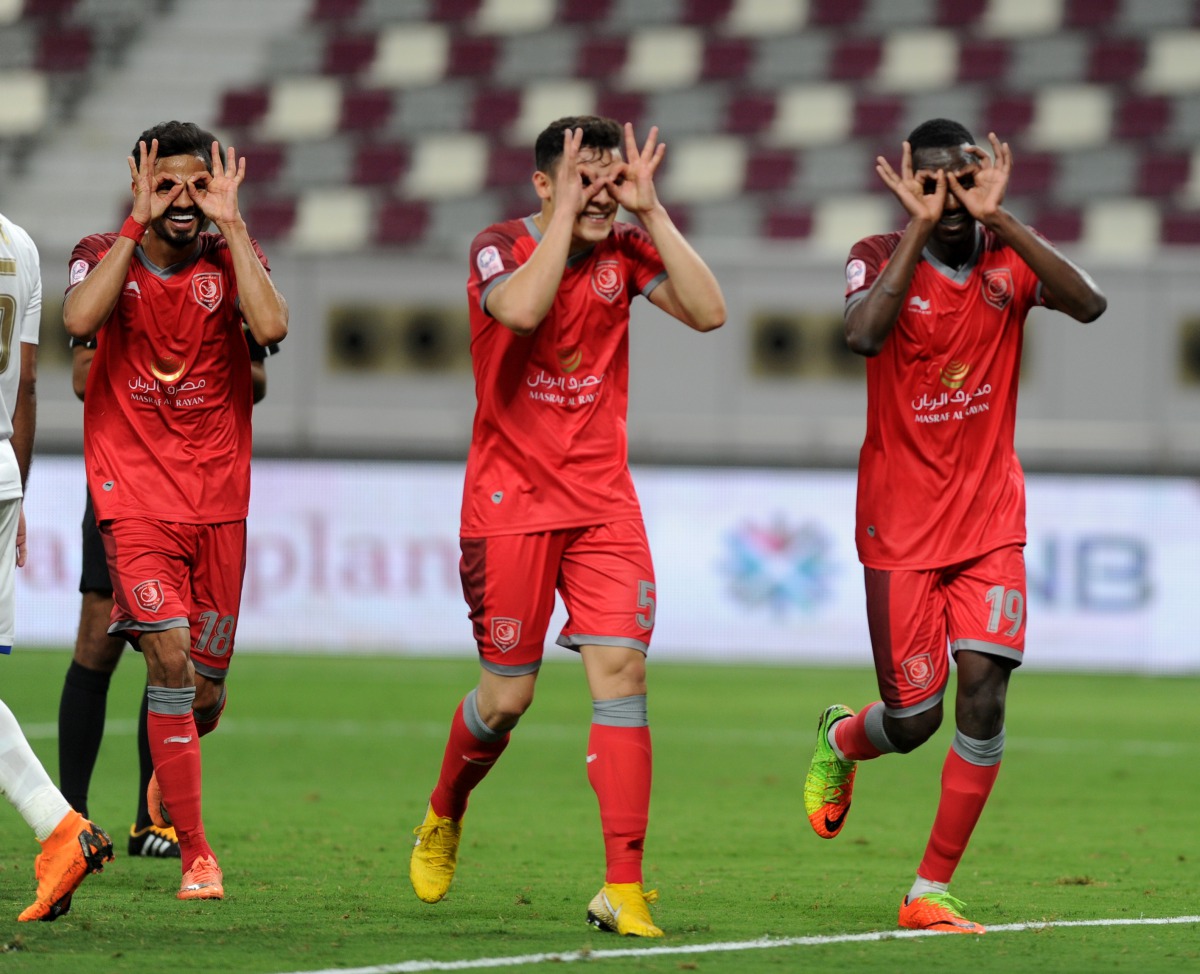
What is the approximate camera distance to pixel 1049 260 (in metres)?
5.05

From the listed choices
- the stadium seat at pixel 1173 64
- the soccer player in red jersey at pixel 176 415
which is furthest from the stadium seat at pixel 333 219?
the soccer player in red jersey at pixel 176 415

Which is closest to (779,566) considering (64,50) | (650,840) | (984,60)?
(650,840)

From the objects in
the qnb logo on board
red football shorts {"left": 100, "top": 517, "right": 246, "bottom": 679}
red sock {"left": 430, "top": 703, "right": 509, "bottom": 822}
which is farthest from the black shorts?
the qnb logo on board

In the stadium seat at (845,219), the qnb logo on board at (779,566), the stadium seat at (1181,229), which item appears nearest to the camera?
the qnb logo on board at (779,566)

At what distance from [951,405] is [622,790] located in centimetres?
139

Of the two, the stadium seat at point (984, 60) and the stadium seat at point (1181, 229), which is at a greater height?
the stadium seat at point (984, 60)


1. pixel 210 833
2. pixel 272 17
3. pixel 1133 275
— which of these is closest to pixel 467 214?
pixel 272 17

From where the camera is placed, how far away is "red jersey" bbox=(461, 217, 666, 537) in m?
5.14

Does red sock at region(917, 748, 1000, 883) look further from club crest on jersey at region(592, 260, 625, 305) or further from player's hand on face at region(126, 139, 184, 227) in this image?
player's hand on face at region(126, 139, 184, 227)

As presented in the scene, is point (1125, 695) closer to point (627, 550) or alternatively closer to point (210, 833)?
point (210, 833)

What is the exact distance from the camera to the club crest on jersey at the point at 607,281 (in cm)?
517

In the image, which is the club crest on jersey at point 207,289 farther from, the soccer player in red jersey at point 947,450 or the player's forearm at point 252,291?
the soccer player in red jersey at point 947,450

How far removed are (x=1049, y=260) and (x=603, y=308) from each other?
1.18 metres

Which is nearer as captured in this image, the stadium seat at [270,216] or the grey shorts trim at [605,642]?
the grey shorts trim at [605,642]
